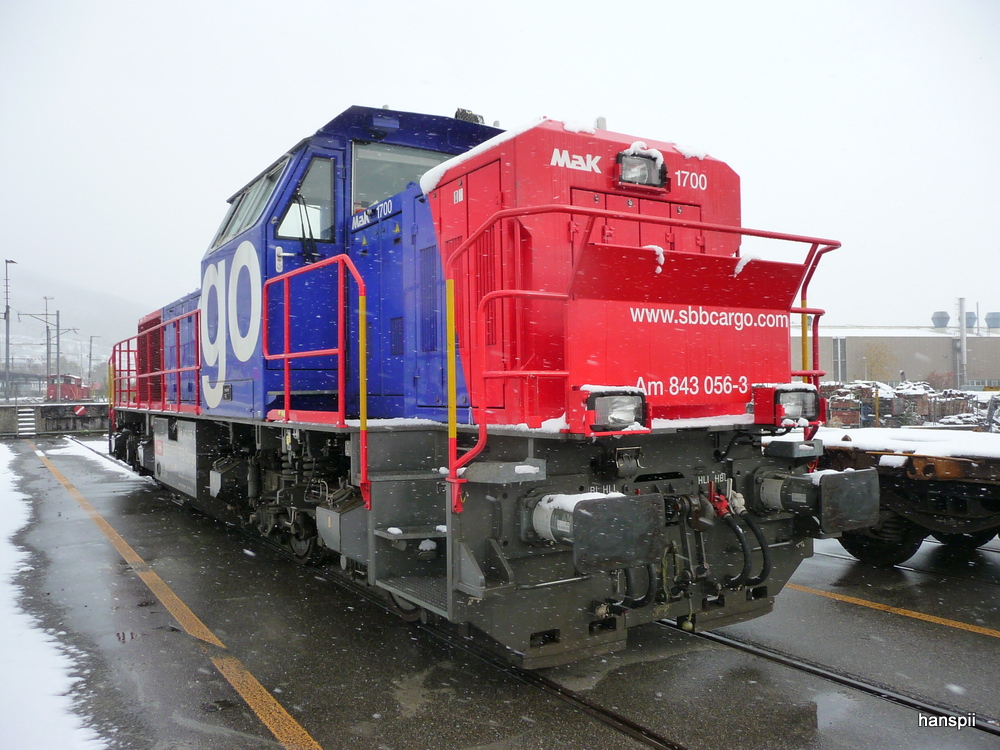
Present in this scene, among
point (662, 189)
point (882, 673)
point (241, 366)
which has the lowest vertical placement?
point (882, 673)

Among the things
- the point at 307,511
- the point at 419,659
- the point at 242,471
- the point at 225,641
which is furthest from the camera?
the point at 242,471

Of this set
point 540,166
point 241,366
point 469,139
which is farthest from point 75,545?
point 540,166

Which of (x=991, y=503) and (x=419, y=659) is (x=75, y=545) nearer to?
(x=419, y=659)

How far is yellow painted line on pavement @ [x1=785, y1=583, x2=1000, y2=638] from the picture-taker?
475 cm

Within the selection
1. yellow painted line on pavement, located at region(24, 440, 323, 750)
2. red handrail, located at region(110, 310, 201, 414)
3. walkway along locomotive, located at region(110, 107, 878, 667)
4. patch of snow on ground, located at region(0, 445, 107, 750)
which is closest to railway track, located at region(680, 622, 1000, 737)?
walkway along locomotive, located at region(110, 107, 878, 667)

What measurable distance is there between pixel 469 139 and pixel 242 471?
143 inches

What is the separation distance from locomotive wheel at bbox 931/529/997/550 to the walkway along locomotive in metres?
2.94

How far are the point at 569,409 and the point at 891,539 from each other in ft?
14.3

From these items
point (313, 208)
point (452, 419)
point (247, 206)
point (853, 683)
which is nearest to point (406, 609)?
point (452, 419)

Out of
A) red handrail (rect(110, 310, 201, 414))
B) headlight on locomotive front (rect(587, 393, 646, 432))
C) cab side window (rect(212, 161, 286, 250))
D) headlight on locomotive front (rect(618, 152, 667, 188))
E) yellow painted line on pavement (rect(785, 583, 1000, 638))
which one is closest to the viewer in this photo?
headlight on locomotive front (rect(587, 393, 646, 432))

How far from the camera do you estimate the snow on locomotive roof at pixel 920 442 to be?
5.83m

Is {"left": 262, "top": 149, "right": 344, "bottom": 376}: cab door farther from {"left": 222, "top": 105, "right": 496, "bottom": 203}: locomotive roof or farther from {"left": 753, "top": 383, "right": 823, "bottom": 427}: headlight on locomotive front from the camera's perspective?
{"left": 753, "top": 383, "right": 823, "bottom": 427}: headlight on locomotive front

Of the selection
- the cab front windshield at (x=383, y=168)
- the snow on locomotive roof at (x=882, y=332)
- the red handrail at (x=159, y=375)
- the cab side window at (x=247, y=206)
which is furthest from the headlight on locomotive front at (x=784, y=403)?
the snow on locomotive roof at (x=882, y=332)

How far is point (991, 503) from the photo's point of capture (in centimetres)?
598
